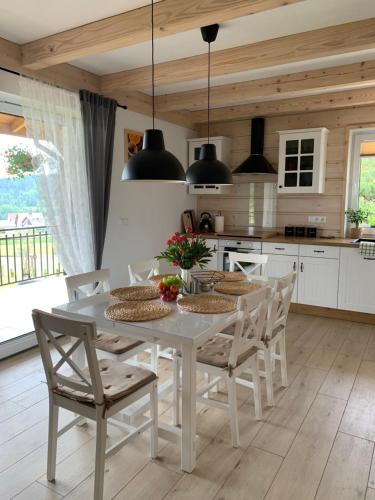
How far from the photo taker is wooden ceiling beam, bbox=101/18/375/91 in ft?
8.48

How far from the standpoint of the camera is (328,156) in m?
4.71

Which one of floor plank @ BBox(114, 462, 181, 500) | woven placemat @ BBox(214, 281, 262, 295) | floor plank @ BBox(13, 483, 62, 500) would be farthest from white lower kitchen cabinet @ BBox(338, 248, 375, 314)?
floor plank @ BBox(13, 483, 62, 500)

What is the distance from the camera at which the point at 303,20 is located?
255 centimetres

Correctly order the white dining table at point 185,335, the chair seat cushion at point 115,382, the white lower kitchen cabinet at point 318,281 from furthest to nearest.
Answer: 1. the white lower kitchen cabinet at point 318,281
2. the white dining table at point 185,335
3. the chair seat cushion at point 115,382

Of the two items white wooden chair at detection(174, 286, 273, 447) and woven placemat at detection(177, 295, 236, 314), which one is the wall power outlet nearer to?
white wooden chair at detection(174, 286, 273, 447)

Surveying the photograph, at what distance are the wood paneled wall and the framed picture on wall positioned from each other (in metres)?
1.55

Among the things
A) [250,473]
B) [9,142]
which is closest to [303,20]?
[9,142]

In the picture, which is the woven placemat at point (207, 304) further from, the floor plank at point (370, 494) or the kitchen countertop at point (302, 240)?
the kitchen countertop at point (302, 240)

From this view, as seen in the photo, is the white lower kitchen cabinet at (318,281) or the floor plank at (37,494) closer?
the floor plank at (37,494)

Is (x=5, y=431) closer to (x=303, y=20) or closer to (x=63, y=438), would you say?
(x=63, y=438)

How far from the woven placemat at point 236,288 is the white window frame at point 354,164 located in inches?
102

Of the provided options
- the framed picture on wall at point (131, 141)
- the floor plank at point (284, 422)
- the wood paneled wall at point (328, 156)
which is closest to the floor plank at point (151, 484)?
the floor plank at point (284, 422)

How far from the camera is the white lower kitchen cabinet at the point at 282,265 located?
4.49 m

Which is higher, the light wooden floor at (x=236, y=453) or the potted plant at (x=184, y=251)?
the potted plant at (x=184, y=251)
